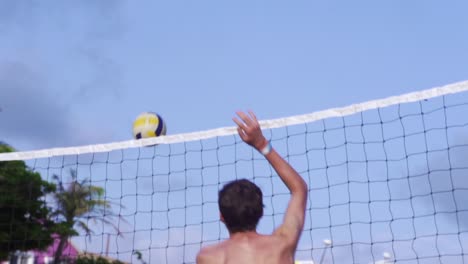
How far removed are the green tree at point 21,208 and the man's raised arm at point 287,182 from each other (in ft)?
82.3

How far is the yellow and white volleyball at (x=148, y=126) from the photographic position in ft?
30.8

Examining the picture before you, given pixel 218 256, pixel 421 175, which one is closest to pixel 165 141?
pixel 421 175

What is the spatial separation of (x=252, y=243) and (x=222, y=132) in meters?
4.89

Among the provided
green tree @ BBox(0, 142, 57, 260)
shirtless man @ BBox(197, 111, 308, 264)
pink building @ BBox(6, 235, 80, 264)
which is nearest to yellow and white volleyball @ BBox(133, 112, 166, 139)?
shirtless man @ BBox(197, 111, 308, 264)

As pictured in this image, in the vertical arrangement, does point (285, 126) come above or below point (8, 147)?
below

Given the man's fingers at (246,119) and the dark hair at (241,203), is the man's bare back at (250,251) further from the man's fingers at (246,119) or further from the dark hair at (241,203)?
the man's fingers at (246,119)

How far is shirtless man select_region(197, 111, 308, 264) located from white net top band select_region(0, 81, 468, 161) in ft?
14.4

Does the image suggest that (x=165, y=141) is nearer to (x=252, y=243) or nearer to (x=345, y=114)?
(x=345, y=114)

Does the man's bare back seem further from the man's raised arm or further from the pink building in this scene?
the pink building

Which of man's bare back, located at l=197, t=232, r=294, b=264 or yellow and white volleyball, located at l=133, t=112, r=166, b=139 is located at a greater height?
yellow and white volleyball, located at l=133, t=112, r=166, b=139

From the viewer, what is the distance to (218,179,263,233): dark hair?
340 centimetres

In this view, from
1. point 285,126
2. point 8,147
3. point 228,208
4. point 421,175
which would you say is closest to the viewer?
point 228,208

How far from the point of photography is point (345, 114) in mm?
7938

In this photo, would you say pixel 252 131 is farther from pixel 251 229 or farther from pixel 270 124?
pixel 270 124
